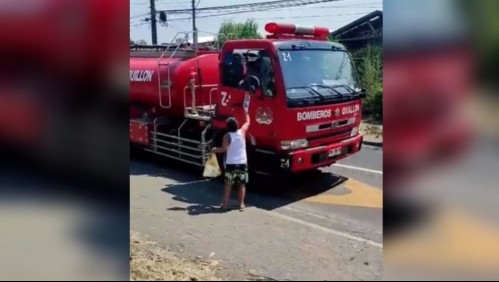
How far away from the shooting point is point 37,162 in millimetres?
1987

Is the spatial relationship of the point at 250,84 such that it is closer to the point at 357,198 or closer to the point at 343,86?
the point at 343,86

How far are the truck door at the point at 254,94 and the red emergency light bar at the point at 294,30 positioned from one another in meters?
0.42

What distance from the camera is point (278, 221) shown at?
15.6 feet

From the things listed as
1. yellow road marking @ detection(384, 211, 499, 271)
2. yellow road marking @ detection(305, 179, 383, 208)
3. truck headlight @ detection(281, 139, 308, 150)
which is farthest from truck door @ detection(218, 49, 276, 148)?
yellow road marking @ detection(384, 211, 499, 271)

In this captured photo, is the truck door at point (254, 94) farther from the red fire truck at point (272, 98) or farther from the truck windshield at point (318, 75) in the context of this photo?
the truck windshield at point (318, 75)

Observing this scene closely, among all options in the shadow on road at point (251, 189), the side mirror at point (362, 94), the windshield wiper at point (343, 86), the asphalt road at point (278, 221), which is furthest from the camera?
the side mirror at point (362, 94)

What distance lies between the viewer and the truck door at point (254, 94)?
5801 mm

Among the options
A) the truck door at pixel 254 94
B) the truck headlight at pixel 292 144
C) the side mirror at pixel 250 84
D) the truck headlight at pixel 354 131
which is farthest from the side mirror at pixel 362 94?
the side mirror at pixel 250 84

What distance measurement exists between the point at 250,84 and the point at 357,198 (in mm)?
1967

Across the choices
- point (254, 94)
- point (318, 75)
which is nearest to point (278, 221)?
point (254, 94)

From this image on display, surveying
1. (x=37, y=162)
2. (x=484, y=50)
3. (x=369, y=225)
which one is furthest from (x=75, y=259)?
(x=369, y=225)

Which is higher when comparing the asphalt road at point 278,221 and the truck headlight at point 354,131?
the truck headlight at point 354,131

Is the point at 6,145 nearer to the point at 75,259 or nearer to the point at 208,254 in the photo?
the point at 75,259

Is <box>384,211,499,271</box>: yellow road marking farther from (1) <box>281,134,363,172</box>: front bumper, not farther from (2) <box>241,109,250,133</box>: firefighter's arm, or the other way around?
(2) <box>241,109,250,133</box>: firefighter's arm
